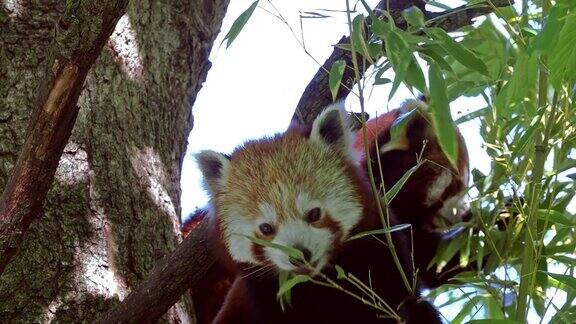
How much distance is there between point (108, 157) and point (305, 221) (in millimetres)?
727

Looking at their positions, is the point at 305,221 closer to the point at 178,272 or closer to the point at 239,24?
the point at 178,272

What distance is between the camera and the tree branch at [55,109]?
2076 millimetres

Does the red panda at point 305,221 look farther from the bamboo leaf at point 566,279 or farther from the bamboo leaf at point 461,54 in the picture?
the bamboo leaf at point 461,54

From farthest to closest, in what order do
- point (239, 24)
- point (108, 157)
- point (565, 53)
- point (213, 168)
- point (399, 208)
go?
point (399, 208)
point (213, 168)
point (108, 157)
point (239, 24)
point (565, 53)

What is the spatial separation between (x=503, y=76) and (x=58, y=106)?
3.78 feet

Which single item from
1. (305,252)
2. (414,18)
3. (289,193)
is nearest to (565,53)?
(414,18)

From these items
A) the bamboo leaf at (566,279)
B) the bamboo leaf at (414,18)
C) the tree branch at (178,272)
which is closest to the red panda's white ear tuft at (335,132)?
the tree branch at (178,272)

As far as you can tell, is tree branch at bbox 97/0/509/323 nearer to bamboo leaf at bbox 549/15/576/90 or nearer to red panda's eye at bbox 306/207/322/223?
red panda's eye at bbox 306/207/322/223

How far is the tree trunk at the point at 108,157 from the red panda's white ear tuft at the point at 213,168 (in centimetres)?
15

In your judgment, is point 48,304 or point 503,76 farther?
point 48,304

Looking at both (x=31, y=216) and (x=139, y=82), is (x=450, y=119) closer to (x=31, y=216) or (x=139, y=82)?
(x=31, y=216)

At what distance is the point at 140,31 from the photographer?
330 cm

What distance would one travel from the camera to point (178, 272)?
8.91 feet

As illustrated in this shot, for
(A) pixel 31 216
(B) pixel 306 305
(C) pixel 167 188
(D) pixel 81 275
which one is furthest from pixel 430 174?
(A) pixel 31 216
